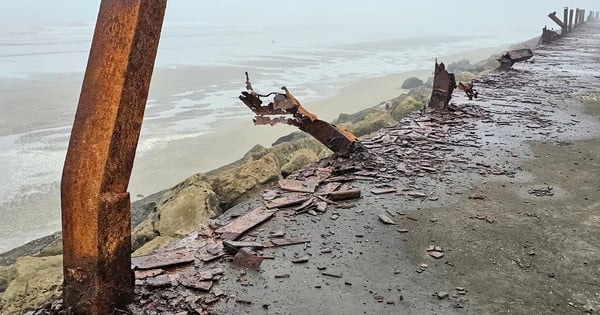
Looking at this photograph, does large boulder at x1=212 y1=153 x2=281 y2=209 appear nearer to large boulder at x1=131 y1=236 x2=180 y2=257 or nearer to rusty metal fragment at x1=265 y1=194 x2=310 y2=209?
large boulder at x1=131 y1=236 x2=180 y2=257

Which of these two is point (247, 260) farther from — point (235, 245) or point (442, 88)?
point (442, 88)

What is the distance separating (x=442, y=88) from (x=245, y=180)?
317 centimetres

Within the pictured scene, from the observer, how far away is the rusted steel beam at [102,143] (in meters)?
2.25

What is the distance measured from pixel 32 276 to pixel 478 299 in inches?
177

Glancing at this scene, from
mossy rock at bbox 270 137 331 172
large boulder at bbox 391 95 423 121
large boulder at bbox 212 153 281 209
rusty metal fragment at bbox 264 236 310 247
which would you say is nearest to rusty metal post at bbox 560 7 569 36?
large boulder at bbox 391 95 423 121

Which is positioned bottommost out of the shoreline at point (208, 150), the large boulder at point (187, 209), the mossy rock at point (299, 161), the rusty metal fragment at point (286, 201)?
the shoreline at point (208, 150)

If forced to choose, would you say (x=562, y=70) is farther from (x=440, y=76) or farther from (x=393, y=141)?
(x=393, y=141)

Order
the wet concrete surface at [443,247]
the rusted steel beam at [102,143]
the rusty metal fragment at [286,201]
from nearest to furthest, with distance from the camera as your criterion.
Result: the rusted steel beam at [102,143], the wet concrete surface at [443,247], the rusty metal fragment at [286,201]

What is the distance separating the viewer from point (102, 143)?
225 cm

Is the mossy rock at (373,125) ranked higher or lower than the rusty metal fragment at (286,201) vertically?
lower

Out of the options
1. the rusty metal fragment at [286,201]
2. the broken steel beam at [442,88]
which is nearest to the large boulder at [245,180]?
the rusty metal fragment at [286,201]

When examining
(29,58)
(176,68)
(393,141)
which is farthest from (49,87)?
(393,141)

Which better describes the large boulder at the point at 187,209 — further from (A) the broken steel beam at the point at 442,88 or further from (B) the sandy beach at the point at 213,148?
(B) the sandy beach at the point at 213,148

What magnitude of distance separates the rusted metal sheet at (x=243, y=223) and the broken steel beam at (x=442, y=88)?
4110 millimetres
